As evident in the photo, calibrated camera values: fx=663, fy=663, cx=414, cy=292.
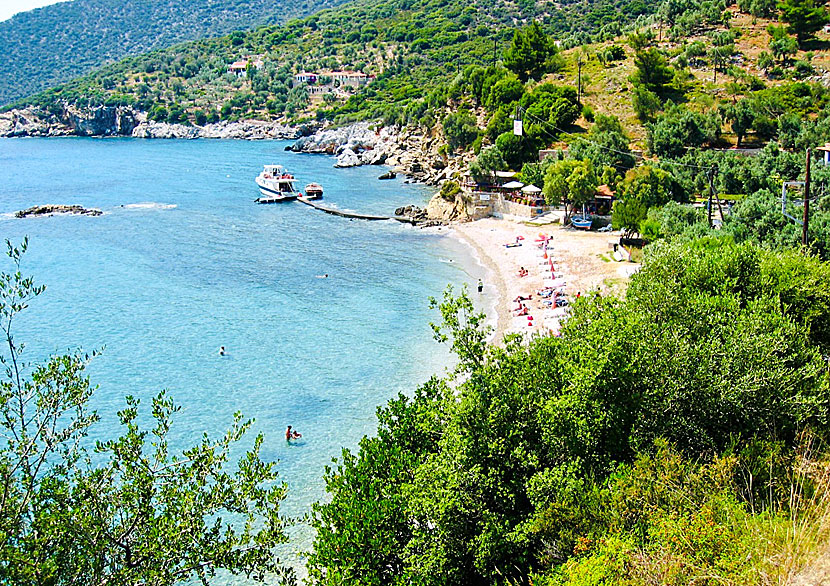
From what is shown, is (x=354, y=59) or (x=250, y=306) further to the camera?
(x=354, y=59)

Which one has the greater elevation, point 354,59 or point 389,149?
point 354,59

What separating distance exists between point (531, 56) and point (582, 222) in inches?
1792

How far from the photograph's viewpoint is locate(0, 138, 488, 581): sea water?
2668cm

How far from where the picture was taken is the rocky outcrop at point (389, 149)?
3221 inches

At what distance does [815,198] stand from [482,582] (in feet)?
108

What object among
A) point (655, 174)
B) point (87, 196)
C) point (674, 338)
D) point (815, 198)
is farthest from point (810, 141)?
point (87, 196)

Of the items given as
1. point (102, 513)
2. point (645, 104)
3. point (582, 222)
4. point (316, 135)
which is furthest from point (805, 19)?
point (102, 513)

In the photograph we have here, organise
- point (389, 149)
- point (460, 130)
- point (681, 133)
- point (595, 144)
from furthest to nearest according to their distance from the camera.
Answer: point (389, 149), point (460, 130), point (681, 133), point (595, 144)

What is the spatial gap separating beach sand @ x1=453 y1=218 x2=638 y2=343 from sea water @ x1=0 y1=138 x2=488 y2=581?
2217 mm

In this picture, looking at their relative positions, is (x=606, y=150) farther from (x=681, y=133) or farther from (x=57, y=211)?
(x=57, y=211)

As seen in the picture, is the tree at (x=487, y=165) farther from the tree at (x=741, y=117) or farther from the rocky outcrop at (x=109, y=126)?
the rocky outcrop at (x=109, y=126)

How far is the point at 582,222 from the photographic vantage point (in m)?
49.4

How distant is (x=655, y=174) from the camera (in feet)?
151

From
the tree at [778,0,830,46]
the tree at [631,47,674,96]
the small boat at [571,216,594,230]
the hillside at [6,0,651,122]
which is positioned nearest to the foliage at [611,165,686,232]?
the small boat at [571,216,594,230]
